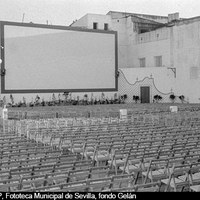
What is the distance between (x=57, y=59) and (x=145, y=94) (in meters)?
10.0

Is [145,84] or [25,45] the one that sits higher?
[25,45]

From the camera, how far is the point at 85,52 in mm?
34156

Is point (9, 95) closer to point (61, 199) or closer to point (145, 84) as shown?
point (145, 84)

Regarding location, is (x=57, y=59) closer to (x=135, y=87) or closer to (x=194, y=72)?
Result: (x=135, y=87)

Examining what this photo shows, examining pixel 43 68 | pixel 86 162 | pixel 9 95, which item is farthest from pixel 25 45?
pixel 86 162

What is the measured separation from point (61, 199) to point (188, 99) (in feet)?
95.1

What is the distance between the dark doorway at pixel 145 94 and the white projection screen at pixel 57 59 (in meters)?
3.09

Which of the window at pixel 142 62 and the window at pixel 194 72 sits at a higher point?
the window at pixel 142 62

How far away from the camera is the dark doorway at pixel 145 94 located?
111 feet

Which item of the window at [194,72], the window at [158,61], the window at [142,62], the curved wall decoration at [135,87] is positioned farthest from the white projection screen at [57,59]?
the window at [194,72]

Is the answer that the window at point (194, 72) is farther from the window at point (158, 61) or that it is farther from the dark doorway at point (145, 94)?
the dark doorway at point (145, 94)

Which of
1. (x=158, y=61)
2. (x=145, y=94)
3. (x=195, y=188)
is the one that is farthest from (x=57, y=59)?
(x=195, y=188)

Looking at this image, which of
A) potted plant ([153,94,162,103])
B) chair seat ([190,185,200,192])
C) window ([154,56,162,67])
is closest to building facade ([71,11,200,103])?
window ([154,56,162,67])

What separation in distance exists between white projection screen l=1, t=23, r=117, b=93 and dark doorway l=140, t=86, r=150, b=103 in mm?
3090
